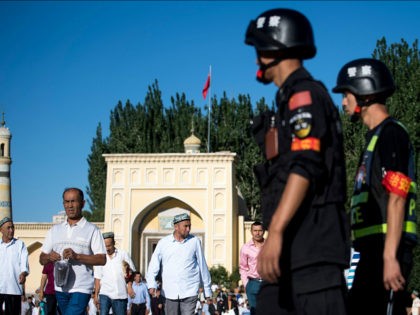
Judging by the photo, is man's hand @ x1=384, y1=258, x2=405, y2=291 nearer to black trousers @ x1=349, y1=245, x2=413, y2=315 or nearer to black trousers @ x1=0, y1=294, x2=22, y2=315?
black trousers @ x1=349, y1=245, x2=413, y2=315

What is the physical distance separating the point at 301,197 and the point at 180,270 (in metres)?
7.23

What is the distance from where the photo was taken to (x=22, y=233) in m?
45.7

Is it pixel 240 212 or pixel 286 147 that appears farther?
pixel 240 212

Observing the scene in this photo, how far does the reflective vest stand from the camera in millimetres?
4383

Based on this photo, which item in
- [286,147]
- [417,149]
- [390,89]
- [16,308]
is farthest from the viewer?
[417,149]

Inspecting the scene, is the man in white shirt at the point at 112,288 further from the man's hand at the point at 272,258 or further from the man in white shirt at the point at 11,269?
the man's hand at the point at 272,258

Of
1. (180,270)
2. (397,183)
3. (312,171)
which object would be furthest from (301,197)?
(180,270)

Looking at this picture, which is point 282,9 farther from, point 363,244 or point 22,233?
point 22,233

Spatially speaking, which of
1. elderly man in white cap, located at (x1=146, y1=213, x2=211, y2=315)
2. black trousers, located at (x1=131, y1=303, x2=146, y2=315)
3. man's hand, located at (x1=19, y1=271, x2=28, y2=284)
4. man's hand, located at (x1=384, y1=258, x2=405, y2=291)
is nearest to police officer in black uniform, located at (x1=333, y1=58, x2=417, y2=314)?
man's hand, located at (x1=384, y1=258, x2=405, y2=291)

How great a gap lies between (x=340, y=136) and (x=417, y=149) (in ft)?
128

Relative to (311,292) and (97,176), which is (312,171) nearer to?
(311,292)

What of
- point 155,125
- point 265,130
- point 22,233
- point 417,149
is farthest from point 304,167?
point 155,125

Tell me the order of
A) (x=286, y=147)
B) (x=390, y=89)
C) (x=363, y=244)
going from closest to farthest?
(x=286, y=147) → (x=363, y=244) → (x=390, y=89)

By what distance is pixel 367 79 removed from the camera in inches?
188
